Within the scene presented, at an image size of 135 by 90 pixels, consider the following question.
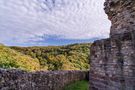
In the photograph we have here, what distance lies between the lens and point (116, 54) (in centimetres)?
796

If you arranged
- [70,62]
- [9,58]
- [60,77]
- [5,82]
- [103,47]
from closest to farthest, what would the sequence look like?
[5,82] → [103,47] → [60,77] → [9,58] → [70,62]

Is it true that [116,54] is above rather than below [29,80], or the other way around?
above

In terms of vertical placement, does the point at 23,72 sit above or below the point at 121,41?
below

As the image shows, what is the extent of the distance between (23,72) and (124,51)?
3.73m

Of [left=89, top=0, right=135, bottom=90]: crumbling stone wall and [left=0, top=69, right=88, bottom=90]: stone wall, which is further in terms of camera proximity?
[left=0, top=69, right=88, bottom=90]: stone wall

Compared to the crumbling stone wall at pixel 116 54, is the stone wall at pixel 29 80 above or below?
below

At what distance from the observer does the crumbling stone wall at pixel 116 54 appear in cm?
748

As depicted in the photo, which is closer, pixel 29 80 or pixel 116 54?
pixel 116 54

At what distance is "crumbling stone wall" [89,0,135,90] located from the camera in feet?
24.5

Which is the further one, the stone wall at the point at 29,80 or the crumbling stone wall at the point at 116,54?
the stone wall at the point at 29,80

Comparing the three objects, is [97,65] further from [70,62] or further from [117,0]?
[70,62]

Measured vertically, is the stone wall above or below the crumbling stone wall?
below

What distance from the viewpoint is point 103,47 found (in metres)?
8.69

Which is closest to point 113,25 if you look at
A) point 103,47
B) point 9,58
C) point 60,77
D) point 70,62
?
point 103,47
